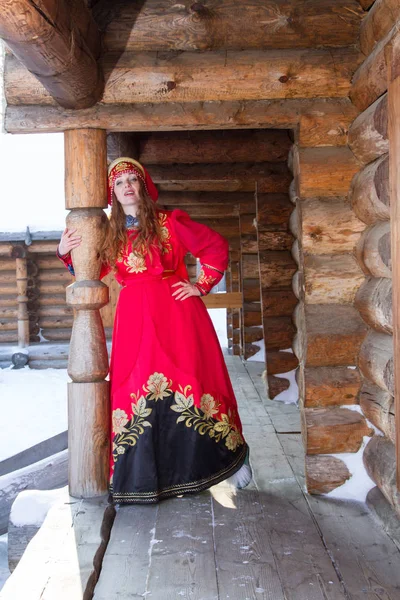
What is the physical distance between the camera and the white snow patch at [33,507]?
12.1 feet

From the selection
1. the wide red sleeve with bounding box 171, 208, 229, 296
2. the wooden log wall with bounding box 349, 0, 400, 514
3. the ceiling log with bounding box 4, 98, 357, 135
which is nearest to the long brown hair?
the wide red sleeve with bounding box 171, 208, 229, 296

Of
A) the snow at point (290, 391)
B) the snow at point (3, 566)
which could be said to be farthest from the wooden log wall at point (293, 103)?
the snow at point (3, 566)

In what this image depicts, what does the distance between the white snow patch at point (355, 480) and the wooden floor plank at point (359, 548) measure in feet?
0.16

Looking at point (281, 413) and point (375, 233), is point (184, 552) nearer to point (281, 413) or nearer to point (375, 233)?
point (375, 233)

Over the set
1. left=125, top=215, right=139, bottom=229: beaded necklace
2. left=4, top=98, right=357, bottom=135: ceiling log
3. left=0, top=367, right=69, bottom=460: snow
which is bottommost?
left=0, top=367, right=69, bottom=460: snow

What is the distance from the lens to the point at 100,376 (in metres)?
3.62

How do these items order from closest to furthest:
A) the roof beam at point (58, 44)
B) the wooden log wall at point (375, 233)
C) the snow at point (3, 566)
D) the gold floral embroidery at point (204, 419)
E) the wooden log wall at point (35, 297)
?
the roof beam at point (58, 44), the wooden log wall at point (375, 233), the gold floral embroidery at point (204, 419), the snow at point (3, 566), the wooden log wall at point (35, 297)

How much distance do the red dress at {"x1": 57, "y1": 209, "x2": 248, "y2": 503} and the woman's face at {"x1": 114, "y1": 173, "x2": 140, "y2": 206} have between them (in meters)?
0.19

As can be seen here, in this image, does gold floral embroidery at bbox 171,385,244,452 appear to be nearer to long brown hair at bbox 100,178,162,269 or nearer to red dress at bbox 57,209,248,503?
red dress at bbox 57,209,248,503

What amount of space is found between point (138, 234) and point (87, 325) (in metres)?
0.64

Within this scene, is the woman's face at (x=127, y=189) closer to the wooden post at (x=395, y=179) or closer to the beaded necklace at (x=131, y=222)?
the beaded necklace at (x=131, y=222)

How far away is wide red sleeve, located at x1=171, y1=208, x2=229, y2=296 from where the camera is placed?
11.9ft

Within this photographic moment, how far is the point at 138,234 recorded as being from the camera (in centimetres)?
355

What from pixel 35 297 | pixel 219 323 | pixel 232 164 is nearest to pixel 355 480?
pixel 232 164
